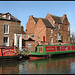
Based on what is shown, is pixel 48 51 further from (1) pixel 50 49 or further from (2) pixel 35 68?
(2) pixel 35 68

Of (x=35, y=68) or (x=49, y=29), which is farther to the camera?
(x=49, y=29)

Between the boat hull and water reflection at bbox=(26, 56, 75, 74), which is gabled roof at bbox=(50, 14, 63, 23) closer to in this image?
the boat hull

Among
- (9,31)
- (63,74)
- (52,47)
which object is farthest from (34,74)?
(9,31)

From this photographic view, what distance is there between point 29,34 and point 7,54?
27.4 metres

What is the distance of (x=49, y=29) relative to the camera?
4494cm

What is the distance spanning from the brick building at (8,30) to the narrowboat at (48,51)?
224 inches

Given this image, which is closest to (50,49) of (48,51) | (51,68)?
(48,51)

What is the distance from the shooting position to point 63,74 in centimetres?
1475

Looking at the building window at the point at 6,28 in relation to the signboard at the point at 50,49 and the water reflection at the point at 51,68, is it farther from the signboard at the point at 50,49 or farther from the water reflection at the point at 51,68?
the water reflection at the point at 51,68

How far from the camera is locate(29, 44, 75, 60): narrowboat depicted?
87.4 ft

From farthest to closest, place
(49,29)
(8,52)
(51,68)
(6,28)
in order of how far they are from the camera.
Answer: (49,29) → (6,28) → (8,52) → (51,68)

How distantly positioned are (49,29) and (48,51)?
1673 centimetres

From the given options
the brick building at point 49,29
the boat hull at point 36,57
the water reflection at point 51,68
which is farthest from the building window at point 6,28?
the brick building at point 49,29

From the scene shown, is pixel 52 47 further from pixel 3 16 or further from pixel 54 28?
pixel 54 28
